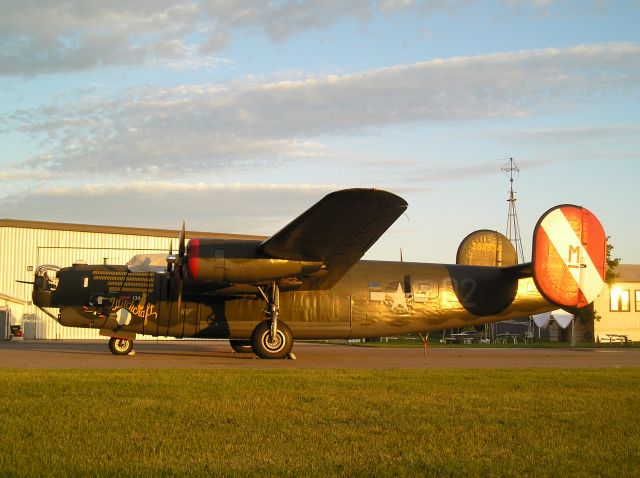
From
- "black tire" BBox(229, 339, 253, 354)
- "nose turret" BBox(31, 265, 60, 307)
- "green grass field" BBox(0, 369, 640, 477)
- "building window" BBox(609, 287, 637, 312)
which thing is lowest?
"black tire" BBox(229, 339, 253, 354)

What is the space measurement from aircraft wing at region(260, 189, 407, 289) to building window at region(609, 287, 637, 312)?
3763 cm

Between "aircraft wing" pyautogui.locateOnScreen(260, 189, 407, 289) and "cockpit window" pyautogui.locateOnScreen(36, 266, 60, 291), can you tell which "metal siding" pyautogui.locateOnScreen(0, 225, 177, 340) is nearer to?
"cockpit window" pyautogui.locateOnScreen(36, 266, 60, 291)

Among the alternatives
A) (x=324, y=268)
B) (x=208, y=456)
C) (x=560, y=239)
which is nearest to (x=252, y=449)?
(x=208, y=456)

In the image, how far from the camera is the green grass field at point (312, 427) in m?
5.89

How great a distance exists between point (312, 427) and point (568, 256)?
15.5 m

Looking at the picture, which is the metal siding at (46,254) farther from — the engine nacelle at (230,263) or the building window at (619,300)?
the building window at (619,300)

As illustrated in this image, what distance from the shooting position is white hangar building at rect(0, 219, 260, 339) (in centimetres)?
4275

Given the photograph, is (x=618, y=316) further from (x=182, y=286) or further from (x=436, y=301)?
(x=182, y=286)

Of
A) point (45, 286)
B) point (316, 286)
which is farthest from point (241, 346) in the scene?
point (45, 286)

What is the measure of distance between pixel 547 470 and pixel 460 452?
871 millimetres

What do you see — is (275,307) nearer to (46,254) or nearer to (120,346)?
(120,346)

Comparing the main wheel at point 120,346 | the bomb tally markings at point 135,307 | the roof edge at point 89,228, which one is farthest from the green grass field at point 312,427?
the roof edge at point 89,228

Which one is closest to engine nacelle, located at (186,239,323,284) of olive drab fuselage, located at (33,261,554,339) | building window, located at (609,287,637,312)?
olive drab fuselage, located at (33,261,554,339)

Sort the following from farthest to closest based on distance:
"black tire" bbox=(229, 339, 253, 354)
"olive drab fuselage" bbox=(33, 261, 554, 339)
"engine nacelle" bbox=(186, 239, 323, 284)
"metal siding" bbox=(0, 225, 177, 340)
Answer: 1. "metal siding" bbox=(0, 225, 177, 340)
2. "black tire" bbox=(229, 339, 253, 354)
3. "olive drab fuselage" bbox=(33, 261, 554, 339)
4. "engine nacelle" bbox=(186, 239, 323, 284)
